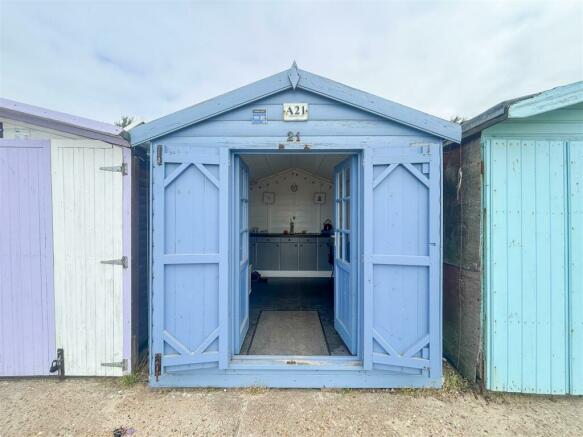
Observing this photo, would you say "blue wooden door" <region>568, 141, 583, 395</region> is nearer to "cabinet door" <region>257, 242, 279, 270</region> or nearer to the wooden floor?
the wooden floor

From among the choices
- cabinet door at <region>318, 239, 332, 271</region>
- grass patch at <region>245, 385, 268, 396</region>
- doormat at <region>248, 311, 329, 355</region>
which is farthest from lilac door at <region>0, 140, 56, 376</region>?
cabinet door at <region>318, 239, 332, 271</region>

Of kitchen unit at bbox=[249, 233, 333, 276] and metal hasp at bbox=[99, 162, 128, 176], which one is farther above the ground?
metal hasp at bbox=[99, 162, 128, 176]

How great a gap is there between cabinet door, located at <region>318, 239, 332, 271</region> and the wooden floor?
365 millimetres

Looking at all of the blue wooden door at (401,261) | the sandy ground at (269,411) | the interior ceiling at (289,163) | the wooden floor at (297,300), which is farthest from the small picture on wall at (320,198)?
the sandy ground at (269,411)

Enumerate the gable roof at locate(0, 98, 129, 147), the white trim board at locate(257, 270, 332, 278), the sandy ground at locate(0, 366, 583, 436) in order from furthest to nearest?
the white trim board at locate(257, 270, 332, 278), the gable roof at locate(0, 98, 129, 147), the sandy ground at locate(0, 366, 583, 436)

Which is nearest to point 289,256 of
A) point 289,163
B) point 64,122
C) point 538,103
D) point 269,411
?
point 289,163

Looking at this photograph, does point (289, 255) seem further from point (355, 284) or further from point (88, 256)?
point (88, 256)

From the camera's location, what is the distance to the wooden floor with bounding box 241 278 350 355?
9.07 ft

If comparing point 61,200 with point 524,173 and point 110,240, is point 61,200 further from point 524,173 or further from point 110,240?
point 524,173

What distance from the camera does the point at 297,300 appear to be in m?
4.22

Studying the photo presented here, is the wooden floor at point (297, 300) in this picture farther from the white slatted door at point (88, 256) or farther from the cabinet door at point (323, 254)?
the white slatted door at point (88, 256)

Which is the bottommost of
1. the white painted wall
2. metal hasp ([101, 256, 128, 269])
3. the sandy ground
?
the sandy ground

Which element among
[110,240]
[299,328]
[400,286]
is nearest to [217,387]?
[299,328]

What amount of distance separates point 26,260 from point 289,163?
15.0 ft
